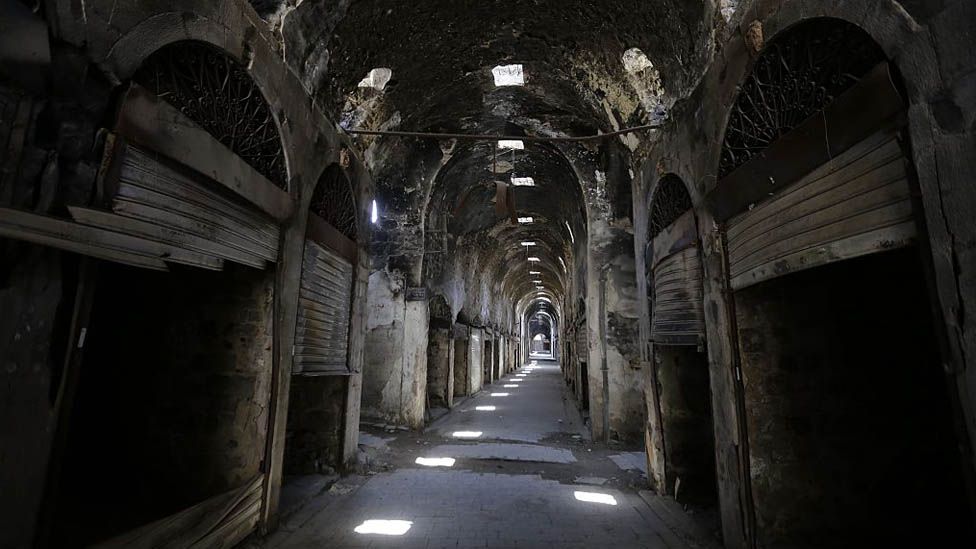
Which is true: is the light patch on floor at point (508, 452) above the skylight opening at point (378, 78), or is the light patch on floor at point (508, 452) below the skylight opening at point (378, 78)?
below

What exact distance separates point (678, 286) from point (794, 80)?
2.18 metres

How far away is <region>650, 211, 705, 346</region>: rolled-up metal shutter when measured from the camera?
168 inches

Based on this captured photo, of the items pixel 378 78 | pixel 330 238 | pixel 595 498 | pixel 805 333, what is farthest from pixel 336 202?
pixel 805 333

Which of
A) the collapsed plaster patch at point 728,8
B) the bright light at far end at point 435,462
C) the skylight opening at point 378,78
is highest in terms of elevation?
the skylight opening at point 378,78

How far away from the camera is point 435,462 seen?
6.91 metres

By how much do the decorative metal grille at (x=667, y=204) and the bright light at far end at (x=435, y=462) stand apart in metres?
4.52

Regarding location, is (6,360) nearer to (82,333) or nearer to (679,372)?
(82,333)

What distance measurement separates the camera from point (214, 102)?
3.30 m

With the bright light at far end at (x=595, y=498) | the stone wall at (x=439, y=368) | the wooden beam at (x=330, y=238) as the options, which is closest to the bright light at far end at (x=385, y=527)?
the bright light at far end at (x=595, y=498)

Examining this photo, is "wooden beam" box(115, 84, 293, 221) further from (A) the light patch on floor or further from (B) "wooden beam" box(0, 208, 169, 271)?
(A) the light patch on floor

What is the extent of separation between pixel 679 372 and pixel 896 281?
2284 mm

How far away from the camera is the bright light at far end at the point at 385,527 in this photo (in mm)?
4125

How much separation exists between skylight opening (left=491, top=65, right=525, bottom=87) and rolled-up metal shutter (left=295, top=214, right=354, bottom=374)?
14.0ft

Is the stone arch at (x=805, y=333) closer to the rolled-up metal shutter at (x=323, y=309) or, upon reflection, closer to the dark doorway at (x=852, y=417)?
the dark doorway at (x=852, y=417)
